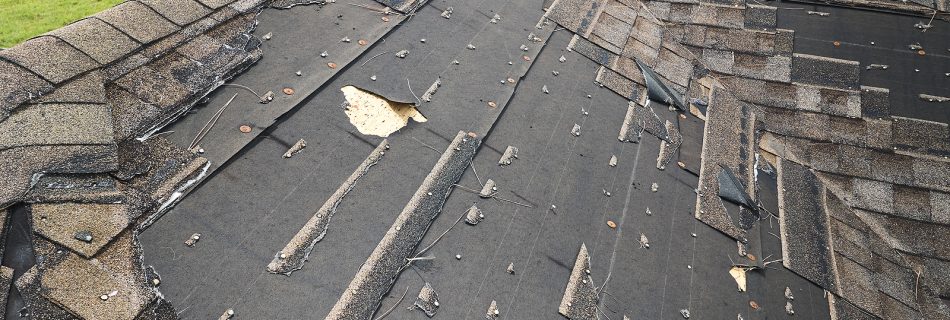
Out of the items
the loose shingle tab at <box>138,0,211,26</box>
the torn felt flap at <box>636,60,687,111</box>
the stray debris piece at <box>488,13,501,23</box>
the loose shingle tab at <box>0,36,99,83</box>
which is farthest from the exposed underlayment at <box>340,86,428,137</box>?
the torn felt flap at <box>636,60,687,111</box>

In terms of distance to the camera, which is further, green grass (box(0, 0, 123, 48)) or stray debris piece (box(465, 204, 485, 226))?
green grass (box(0, 0, 123, 48))

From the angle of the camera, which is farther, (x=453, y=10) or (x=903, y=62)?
(x=903, y=62)

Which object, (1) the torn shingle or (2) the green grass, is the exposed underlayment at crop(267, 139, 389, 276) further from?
(2) the green grass

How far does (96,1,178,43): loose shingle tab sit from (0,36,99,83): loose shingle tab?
31.4 inches

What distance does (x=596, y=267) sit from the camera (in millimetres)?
7785

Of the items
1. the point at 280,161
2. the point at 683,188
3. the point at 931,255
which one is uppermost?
the point at 280,161

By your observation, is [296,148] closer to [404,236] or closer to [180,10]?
[404,236]

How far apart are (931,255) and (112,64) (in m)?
13.5

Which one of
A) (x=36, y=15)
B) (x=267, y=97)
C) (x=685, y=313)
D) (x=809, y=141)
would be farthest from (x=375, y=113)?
(x=36, y=15)

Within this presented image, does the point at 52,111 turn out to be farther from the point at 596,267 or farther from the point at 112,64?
the point at 596,267

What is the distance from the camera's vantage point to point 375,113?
8422 millimetres

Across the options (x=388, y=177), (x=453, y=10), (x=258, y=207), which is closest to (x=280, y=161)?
(x=258, y=207)

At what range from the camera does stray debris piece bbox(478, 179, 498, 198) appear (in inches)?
311

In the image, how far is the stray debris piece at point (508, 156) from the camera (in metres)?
8.52
